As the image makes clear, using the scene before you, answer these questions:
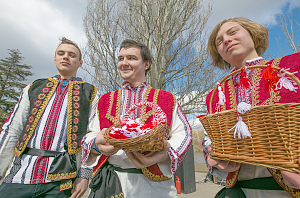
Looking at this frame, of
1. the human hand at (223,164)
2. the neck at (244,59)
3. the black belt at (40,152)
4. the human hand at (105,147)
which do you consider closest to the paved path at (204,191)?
the black belt at (40,152)

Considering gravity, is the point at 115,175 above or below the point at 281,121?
below

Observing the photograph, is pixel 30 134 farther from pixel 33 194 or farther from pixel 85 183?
pixel 85 183

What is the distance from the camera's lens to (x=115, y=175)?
1340mm

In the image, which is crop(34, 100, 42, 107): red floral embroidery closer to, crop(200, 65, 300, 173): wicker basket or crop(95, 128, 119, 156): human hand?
crop(95, 128, 119, 156): human hand

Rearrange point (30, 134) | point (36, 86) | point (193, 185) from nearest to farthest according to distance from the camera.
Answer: point (30, 134), point (36, 86), point (193, 185)

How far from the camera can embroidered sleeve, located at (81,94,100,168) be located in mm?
1378

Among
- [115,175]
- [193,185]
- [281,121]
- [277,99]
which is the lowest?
[193,185]

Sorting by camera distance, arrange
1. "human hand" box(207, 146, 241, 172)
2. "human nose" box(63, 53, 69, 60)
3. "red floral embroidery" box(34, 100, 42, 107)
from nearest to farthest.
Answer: "human hand" box(207, 146, 241, 172), "red floral embroidery" box(34, 100, 42, 107), "human nose" box(63, 53, 69, 60)

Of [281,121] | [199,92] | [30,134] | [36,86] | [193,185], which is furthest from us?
[199,92]

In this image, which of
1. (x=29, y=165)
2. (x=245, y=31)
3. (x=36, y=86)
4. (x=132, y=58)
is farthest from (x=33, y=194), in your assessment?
(x=245, y=31)

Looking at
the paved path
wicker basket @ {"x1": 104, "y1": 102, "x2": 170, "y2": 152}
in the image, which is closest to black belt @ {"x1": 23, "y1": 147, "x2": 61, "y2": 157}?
wicker basket @ {"x1": 104, "y1": 102, "x2": 170, "y2": 152}

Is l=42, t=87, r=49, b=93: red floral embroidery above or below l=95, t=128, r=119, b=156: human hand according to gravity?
above

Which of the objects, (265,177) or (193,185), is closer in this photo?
(265,177)

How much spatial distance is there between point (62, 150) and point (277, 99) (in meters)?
1.69
